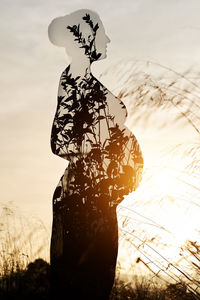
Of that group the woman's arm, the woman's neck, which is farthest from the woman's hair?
the woman's arm

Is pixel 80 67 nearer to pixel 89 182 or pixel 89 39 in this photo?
pixel 89 39

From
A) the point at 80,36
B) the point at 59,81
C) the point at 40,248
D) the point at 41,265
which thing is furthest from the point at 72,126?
the point at 41,265

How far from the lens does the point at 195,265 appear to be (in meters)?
2.61

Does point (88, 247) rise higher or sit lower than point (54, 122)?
lower

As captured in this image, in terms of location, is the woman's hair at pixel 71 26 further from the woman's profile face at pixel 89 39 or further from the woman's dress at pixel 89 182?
the woman's dress at pixel 89 182

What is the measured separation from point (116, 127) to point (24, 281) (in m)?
1.59

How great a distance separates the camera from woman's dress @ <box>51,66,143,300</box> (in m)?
3.15

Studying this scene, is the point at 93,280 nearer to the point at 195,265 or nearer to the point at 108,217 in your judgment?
the point at 108,217

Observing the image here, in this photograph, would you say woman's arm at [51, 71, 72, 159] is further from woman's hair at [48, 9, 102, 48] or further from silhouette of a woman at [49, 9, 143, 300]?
woman's hair at [48, 9, 102, 48]

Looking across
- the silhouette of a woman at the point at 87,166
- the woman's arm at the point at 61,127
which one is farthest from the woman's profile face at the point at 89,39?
the woman's arm at the point at 61,127

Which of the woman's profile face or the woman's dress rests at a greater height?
the woman's profile face

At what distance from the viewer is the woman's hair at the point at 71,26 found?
345 centimetres

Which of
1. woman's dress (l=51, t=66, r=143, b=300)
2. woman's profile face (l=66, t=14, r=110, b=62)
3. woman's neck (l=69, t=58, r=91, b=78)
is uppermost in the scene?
woman's profile face (l=66, t=14, r=110, b=62)

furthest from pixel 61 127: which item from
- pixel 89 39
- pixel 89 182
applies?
pixel 89 39
